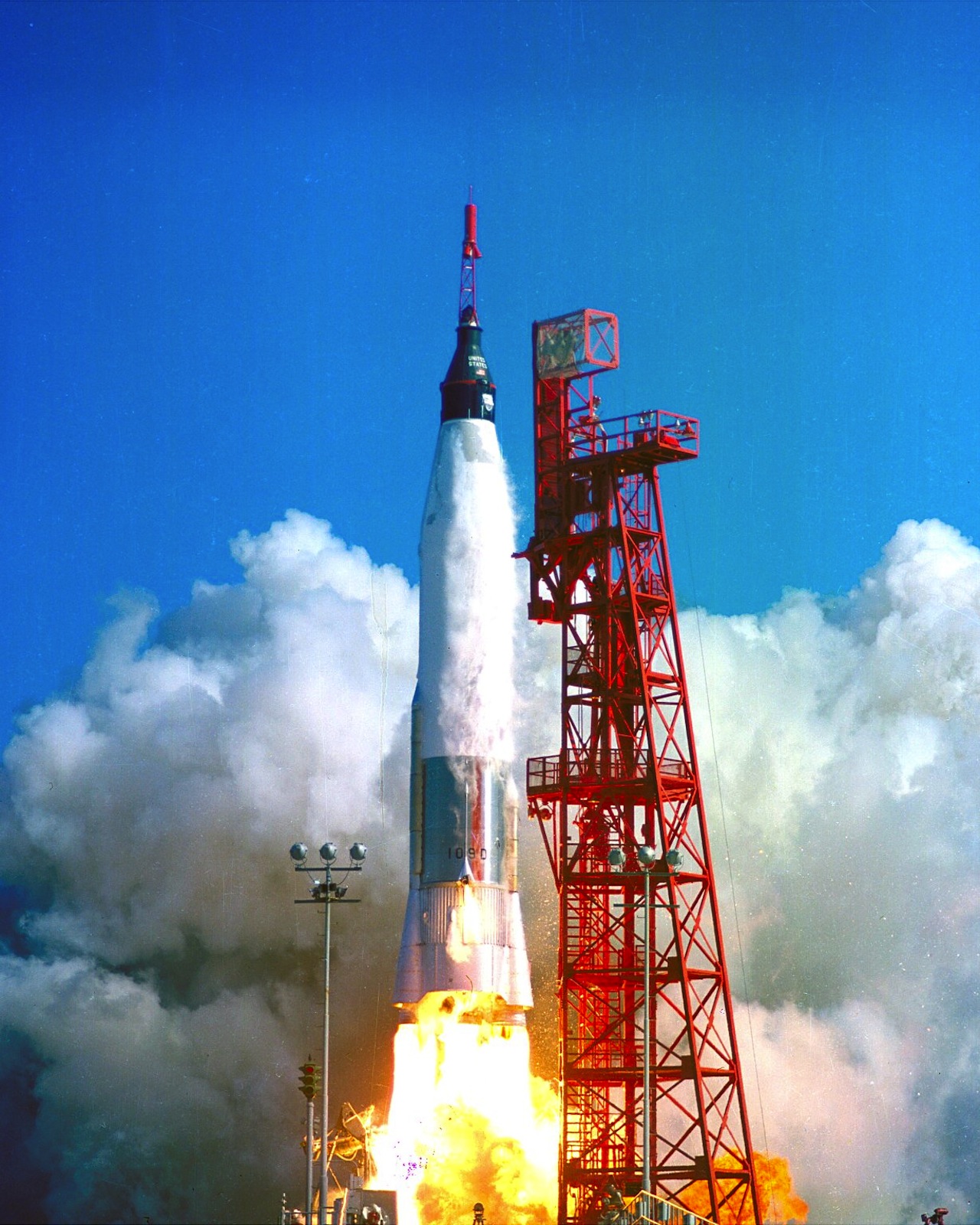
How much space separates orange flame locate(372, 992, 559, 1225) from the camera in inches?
3378

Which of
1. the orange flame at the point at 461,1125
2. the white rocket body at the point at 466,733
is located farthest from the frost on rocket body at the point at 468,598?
the orange flame at the point at 461,1125

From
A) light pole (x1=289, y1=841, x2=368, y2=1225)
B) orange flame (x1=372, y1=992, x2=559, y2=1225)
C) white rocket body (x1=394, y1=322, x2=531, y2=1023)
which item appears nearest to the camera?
light pole (x1=289, y1=841, x2=368, y2=1225)

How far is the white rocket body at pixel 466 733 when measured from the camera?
86.1m

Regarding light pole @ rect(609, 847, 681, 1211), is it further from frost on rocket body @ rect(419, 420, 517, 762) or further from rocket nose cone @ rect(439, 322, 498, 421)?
rocket nose cone @ rect(439, 322, 498, 421)

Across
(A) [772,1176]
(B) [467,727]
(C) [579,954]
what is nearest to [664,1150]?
(A) [772,1176]

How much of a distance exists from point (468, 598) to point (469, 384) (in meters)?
8.66

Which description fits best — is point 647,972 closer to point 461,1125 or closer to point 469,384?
point 461,1125

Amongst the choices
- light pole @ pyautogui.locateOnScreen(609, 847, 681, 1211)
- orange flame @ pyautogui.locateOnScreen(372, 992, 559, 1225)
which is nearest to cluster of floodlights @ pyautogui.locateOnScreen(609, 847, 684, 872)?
light pole @ pyautogui.locateOnScreen(609, 847, 681, 1211)

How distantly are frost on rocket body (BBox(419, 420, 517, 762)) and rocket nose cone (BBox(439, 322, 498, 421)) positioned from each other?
1.40ft

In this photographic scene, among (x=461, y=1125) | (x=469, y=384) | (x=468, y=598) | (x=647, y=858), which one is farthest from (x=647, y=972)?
(x=469, y=384)

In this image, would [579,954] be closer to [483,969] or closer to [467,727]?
[483,969]

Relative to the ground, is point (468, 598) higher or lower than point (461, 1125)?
higher

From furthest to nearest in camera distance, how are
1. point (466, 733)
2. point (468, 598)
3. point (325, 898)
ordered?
point (468, 598) < point (466, 733) < point (325, 898)

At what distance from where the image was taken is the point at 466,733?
87.6 metres
